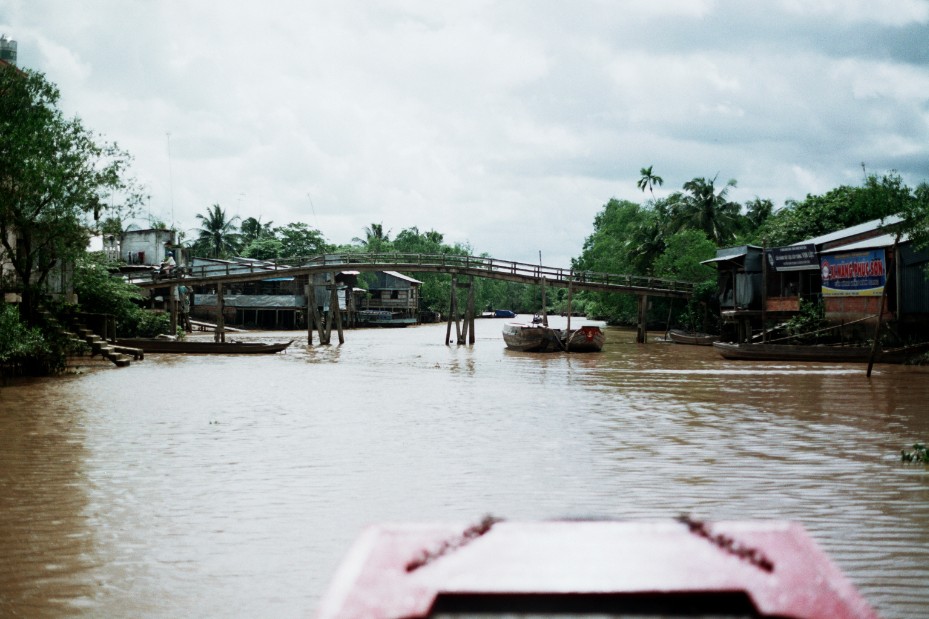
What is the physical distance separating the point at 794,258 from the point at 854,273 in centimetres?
403

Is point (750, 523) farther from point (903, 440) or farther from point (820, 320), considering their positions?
point (820, 320)

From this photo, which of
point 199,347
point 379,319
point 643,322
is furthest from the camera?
point 379,319

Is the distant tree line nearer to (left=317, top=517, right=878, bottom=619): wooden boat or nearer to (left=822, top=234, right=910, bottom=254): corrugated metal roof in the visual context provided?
(left=822, top=234, right=910, bottom=254): corrugated metal roof

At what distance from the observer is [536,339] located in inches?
1545

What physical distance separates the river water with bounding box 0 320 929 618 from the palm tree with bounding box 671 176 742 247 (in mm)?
38356

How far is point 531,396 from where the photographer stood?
1858cm

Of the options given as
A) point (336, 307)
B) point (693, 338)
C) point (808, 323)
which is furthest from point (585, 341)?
point (336, 307)

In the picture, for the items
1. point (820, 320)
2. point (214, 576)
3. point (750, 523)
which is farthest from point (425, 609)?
point (820, 320)

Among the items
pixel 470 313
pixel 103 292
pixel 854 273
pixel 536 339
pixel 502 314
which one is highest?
pixel 854 273

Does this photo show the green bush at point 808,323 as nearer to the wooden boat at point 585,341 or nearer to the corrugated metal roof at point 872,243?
the corrugated metal roof at point 872,243

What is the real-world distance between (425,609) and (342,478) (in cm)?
774

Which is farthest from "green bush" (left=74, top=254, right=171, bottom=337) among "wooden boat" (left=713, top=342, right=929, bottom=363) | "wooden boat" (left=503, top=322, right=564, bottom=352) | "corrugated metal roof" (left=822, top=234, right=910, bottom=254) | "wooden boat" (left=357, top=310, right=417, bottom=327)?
"wooden boat" (left=357, top=310, right=417, bottom=327)

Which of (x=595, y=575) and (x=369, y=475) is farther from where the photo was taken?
(x=369, y=475)

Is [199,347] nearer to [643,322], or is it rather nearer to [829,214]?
[643,322]
